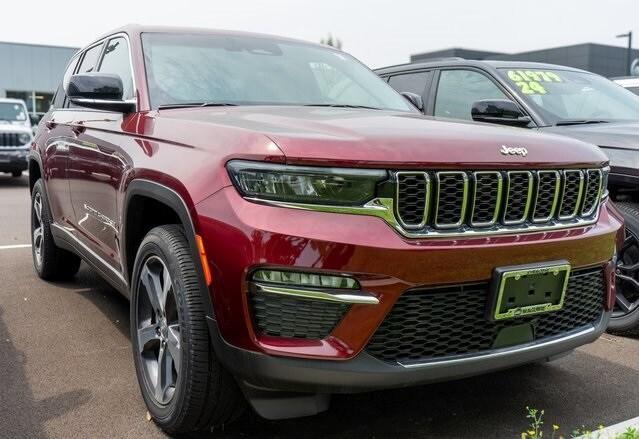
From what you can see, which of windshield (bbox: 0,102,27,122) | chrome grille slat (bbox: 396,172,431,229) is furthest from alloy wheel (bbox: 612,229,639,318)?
windshield (bbox: 0,102,27,122)

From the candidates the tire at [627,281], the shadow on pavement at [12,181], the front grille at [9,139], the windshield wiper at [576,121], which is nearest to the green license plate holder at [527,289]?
the tire at [627,281]

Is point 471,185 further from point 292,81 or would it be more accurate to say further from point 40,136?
point 40,136

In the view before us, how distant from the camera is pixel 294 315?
2203mm

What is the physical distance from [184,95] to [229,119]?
26.5 inches

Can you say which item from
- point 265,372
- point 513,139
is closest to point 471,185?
point 513,139

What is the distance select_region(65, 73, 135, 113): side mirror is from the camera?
326 centimetres

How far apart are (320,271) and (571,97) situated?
11.8 feet

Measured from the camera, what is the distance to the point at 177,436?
2.75m

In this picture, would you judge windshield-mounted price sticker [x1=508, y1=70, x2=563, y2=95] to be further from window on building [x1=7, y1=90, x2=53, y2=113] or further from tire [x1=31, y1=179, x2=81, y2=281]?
window on building [x1=7, y1=90, x2=53, y2=113]

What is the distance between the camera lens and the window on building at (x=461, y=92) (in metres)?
5.16

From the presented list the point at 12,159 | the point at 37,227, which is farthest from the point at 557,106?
the point at 12,159

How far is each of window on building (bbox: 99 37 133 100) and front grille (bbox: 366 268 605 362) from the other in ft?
6.39

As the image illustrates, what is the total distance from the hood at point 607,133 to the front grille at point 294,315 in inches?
105

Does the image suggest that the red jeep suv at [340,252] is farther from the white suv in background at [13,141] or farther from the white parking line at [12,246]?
the white suv in background at [13,141]
